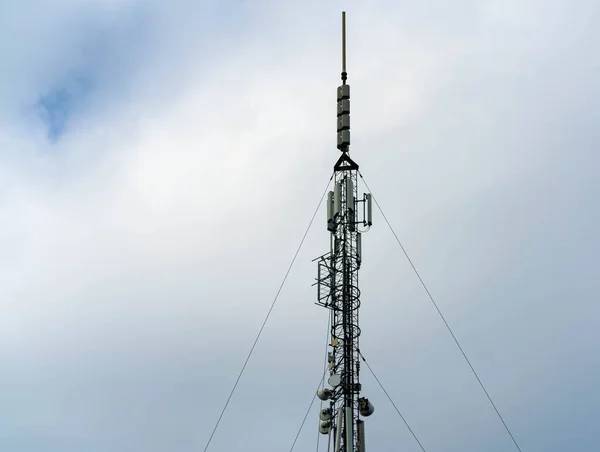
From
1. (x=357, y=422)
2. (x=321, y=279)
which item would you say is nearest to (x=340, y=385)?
(x=357, y=422)

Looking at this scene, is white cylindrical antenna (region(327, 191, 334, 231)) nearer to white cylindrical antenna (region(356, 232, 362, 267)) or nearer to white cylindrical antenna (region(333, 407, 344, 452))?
white cylindrical antenna (region(356, 232, 362, 267))

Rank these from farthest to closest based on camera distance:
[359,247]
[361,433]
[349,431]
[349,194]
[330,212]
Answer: [330,212] → [349,194] → [359,247] → [361,433] → [349,431]

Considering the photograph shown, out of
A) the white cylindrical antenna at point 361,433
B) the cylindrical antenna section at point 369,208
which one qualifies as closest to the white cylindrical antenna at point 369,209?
the cylindrical antenna section at point 369,208

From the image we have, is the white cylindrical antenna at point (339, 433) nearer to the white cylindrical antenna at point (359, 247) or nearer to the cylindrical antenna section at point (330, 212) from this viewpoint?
the white cylindrical antenna at point (359, 247)

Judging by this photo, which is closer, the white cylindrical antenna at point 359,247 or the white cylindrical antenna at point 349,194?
the white cylindrical antenna at point 359,247

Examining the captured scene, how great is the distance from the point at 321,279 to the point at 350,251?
2275 mm

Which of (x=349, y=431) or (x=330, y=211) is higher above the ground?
(x=330, y=211)

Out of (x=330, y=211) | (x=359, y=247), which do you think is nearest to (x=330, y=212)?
(x=330, y=211)

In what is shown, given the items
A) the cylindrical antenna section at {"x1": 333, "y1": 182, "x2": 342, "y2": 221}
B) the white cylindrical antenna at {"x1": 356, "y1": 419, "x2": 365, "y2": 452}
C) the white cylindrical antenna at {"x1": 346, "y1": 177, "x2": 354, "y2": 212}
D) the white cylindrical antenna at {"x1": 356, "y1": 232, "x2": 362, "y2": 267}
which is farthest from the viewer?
the cylindrical antenna section at {"x1": 333, "y1": 182, "x2": 342, "y2": 221}

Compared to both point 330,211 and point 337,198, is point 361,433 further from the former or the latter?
point 337,198

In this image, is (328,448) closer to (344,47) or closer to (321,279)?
(321,279)

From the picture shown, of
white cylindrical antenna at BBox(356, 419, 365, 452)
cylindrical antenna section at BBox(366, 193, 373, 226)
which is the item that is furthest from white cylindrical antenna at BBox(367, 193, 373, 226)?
white cylindrical antenna at BBox(356, 419, 365, 452)

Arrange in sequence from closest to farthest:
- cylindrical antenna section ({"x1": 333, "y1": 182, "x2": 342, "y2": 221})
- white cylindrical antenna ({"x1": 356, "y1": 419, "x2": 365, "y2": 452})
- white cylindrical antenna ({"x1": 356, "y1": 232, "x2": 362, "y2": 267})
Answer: white cylindrical antenna ({"x1": 356, "y1": 419, "x2": 365, "y2": 452}) < white cylindrical antenna ({"x1": 356, "y1": 232, "x2": 362, "y2": 267}) < cylindrical antenna section ({"x1": 333, "y1": 182, "x2": 342, "y2": 221})

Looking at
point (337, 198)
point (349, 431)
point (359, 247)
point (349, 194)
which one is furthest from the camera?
point (337, 198)
